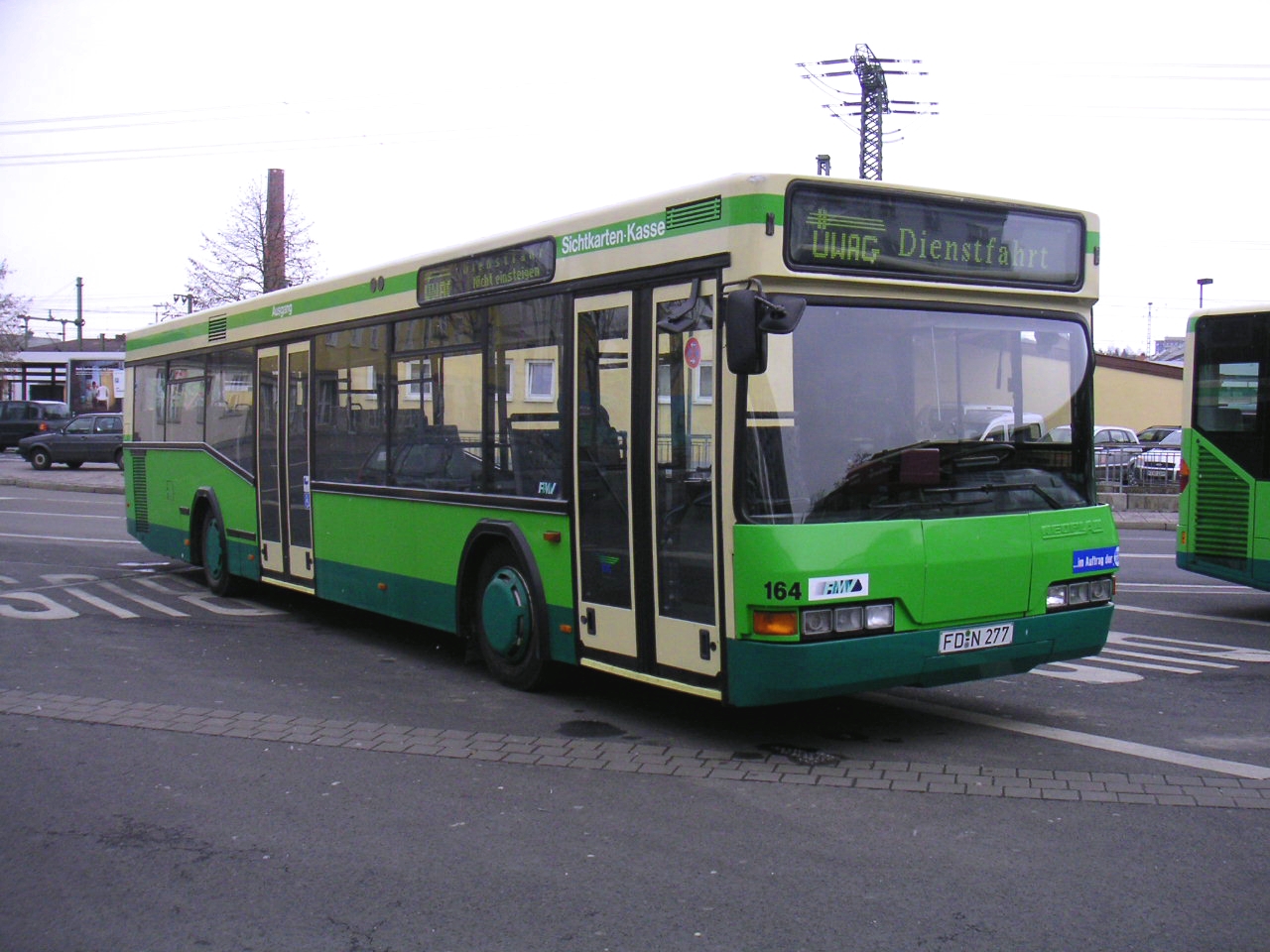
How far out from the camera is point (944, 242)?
6.94 m

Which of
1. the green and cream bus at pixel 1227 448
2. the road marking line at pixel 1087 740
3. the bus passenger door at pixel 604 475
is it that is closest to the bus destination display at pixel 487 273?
the bus passenger door at pixel 604 475

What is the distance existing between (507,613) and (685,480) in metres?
2.09

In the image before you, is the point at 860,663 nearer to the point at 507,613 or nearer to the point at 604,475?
the point at 604,475

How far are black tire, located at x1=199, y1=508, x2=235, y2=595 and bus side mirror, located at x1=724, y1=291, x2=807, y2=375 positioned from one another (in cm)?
839

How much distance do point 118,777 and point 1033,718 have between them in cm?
512

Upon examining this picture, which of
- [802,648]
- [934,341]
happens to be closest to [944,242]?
[934,341]

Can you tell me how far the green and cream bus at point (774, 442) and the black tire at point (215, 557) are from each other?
15.6 feet

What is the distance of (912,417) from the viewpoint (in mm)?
6684

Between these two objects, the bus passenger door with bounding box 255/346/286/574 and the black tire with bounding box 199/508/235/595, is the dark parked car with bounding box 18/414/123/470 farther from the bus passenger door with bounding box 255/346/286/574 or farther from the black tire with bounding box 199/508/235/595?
the bus passenger door with bounding box 255/346/286/574

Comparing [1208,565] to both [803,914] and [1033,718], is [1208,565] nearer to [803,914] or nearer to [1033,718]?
[1033,718]

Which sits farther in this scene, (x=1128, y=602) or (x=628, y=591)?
(x=1128, y=602)

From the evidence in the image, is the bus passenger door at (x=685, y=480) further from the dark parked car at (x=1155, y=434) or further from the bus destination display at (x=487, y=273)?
the dark parked car at (x=1155, y=434)

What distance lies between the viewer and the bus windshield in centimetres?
641

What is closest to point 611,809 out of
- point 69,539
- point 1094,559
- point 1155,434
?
point 1094,559
